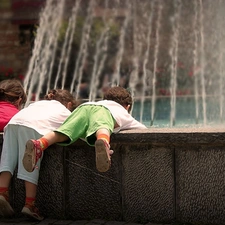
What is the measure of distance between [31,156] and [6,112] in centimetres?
89

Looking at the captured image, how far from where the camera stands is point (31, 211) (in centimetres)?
392

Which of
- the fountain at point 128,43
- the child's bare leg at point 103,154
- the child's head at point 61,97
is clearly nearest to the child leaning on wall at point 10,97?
the child's head at point 61,97

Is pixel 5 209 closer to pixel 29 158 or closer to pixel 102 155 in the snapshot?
pixel 29 158

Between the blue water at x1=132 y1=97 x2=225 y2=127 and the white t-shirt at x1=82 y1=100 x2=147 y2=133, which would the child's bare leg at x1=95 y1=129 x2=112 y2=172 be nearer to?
the white t-shirt at x1=82 y1=100 x2=147 y2=133

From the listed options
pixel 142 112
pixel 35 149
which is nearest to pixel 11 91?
pixel 35 149

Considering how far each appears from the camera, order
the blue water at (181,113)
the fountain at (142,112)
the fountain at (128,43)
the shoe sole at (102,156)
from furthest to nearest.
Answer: the fountain at (128,43) → the blue water at (181,113) → the fountain at (142,112) → the shoe sole at (102,156)

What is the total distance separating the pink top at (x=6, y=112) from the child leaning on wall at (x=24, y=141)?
0.25 m

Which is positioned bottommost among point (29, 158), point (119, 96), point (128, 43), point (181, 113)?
point (29, 158)

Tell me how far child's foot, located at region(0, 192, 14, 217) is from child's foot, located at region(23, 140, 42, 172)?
0.41 meters

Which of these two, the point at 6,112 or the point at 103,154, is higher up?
the point at 6,112

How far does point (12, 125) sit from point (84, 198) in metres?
0.72

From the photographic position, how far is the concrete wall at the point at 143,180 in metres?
3.72

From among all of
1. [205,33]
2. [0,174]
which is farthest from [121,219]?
[205,33]

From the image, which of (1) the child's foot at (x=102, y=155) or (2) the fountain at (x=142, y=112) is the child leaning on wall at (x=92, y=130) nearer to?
(1) the child's foot at (x=102, y=155)
